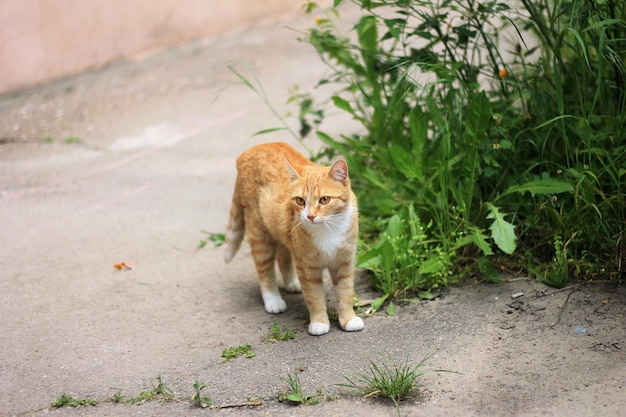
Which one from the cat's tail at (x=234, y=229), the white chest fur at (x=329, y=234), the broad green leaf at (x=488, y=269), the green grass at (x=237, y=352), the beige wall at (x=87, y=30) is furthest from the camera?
the beige wall at (x=87, y=30)

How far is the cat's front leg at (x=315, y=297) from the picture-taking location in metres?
4.00

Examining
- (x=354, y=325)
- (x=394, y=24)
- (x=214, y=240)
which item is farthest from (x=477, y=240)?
(x=214, y=240)

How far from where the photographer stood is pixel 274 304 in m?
4.34

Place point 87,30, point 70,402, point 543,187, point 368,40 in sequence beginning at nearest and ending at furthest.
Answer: point 70,402
point 543,187
point 368,40
point 87,30

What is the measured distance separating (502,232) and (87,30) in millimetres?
6750

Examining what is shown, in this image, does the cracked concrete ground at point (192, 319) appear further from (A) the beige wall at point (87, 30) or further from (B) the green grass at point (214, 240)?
(A) the beige wall at point (87, 30)

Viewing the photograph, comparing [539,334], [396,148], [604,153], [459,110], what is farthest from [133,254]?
[604,153]

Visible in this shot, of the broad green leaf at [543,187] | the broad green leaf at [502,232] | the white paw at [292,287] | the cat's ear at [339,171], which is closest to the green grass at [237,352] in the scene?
the white paw at [292,287]

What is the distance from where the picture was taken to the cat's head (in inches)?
151

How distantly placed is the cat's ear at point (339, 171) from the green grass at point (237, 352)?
1002 millimetres

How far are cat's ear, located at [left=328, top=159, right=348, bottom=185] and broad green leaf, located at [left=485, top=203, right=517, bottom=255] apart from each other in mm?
859

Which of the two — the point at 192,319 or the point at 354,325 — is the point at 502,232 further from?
the point at 192,319

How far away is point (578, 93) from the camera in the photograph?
13.8 ft

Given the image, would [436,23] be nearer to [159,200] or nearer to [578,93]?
[578,93]
